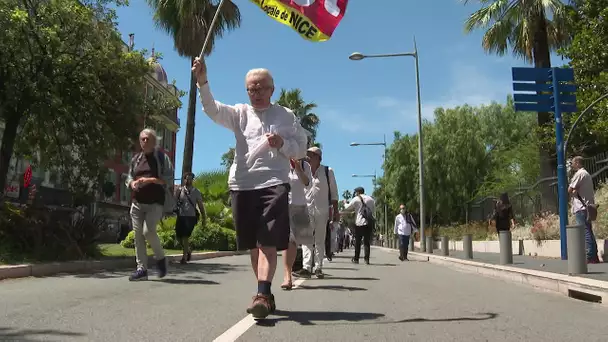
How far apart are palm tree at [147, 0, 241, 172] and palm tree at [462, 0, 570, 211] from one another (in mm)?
9344

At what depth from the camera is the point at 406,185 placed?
4100cm

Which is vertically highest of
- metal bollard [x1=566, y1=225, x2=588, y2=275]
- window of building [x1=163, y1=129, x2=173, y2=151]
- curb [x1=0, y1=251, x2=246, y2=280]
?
window of building [x1=163, y1=129, x2=173, y2=151]

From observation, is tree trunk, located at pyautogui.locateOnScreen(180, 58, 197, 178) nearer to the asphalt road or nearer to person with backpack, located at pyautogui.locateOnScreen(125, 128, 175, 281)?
the asphalt road

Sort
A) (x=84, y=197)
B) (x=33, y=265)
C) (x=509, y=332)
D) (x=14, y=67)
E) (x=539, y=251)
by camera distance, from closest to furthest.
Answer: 1. (x=509, y=332)
2. (x=33, y=265)
3. (x=14, y=67)
4. (x=84, y=197)
5. (x=539, y=251)

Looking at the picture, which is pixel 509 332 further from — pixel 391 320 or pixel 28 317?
pixel 28 317

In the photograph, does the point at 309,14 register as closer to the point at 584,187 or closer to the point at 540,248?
the point at 584,187

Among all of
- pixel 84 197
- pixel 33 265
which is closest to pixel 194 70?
pixel 33 265

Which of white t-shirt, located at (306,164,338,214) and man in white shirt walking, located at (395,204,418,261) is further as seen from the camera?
man in white shirt walking, located at (395,204,418,261)

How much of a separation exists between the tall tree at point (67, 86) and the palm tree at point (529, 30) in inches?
538

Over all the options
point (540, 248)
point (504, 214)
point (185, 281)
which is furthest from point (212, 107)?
point (540, 248)

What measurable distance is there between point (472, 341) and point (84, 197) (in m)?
9.48

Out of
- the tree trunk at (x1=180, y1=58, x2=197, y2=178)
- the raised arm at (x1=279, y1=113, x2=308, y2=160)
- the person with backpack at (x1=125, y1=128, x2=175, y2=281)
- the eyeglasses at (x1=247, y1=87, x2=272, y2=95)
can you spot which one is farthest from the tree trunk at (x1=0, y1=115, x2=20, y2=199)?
the tree trunk at (x1=180, y1=58, x2=197, y2=178)

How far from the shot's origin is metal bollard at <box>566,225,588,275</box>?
7.96m

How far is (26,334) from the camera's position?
3.95m
